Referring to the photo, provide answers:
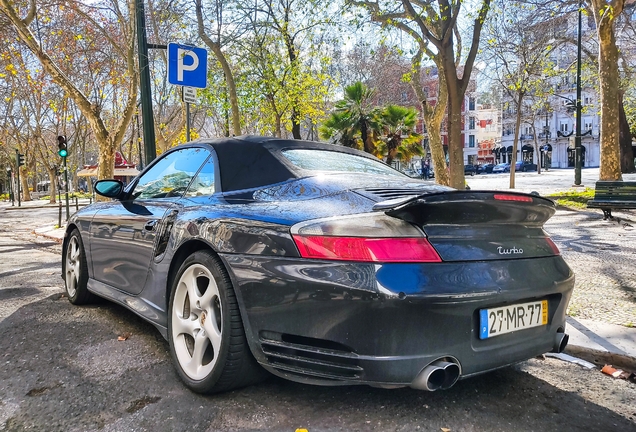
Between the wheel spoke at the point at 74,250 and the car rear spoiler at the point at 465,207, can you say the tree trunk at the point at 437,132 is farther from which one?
the car rear spoiler at the point at 465,207

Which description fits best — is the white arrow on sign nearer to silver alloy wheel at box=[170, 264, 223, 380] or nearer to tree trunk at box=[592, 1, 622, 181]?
silver alloy wheel at box=[170, 264, 223, 380]

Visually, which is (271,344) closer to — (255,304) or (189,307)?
(255,304)

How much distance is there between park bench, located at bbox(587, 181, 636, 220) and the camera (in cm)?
965

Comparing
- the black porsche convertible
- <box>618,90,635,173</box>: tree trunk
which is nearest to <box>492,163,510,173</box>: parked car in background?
<box>618,90,635,173</box>: tree trunk

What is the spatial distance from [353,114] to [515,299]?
18472mm

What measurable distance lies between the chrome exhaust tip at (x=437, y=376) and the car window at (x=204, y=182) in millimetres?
1600

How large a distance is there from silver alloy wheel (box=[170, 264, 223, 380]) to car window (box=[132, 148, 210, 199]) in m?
0.78

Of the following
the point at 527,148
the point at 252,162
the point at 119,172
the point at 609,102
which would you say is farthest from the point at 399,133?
the point at 527,148

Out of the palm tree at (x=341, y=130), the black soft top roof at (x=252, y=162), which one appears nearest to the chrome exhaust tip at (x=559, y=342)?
the black soft top roof at (x=252, y=162)

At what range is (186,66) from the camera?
6.53 metres

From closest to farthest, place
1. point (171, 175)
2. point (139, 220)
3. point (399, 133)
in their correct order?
point (139, 220), point (171, 175), point (399, 133)

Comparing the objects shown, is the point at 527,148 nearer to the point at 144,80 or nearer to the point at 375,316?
the point at 144,80

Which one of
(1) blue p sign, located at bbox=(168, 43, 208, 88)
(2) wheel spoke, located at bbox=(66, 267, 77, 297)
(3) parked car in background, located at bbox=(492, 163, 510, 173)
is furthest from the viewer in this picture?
(3) parked car in background, located at bbox=(492, 163, 510, 173)

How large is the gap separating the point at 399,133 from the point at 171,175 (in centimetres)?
1800
